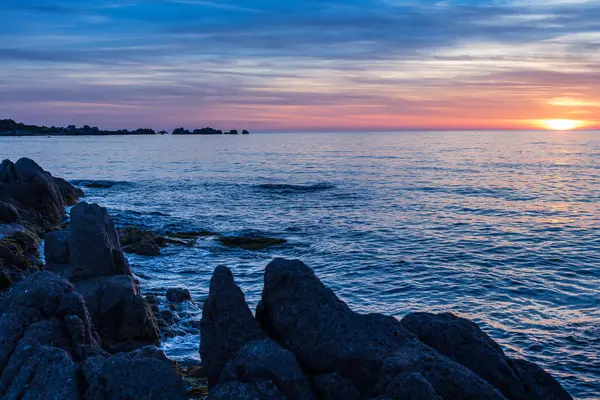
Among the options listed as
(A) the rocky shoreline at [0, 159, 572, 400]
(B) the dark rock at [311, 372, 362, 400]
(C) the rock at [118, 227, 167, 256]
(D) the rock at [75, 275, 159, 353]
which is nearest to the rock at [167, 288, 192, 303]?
(D) the rock at [75, 275, 159, 353]

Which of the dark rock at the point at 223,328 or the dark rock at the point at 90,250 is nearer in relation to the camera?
the dark rock at the point at 223,328

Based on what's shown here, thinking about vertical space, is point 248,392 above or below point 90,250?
below

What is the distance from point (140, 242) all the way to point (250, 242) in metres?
6.82

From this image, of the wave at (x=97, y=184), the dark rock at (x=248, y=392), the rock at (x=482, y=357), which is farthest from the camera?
the wave at (x=97, y=184)

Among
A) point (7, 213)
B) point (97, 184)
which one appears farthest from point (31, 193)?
point (97, 184)

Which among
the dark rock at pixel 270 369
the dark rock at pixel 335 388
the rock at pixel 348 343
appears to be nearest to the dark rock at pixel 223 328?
the rock at pixel 348 343

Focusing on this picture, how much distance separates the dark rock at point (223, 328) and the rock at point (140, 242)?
1993cm

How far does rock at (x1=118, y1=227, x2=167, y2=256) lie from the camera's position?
31.1m

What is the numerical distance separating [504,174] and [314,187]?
104ft

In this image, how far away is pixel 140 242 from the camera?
1259 inches

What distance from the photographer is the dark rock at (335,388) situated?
33.0ft

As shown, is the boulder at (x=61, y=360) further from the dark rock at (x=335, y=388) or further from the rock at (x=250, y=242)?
the rock at (x=250, y=242)

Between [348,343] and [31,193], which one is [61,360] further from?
[31,193]

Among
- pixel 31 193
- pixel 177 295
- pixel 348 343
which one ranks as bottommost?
pixel 177 295
